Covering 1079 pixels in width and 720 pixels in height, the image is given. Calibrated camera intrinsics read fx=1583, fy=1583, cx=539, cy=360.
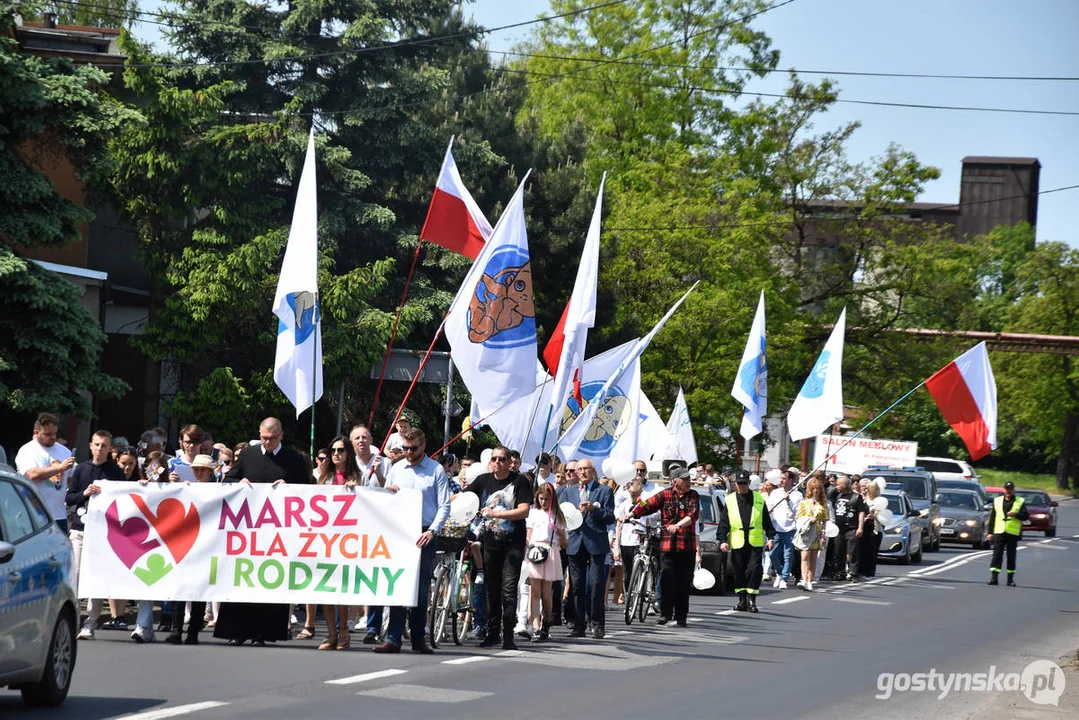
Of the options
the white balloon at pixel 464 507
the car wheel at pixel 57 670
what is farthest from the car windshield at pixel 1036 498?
the car wheel at pixel 57 670

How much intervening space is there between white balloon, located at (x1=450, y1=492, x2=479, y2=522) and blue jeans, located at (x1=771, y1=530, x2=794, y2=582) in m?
12.0

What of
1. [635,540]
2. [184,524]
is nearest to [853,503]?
[635,540]

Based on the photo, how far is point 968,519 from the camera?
42.0 metres

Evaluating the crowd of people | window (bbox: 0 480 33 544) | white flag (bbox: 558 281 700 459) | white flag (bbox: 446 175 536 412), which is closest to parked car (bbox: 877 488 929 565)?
white flag (bbox: 558 281 700 459)

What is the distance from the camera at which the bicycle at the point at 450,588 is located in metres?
14.0

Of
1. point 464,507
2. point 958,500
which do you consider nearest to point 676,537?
point 464,507

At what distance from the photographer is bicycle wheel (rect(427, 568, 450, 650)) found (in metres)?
14.0

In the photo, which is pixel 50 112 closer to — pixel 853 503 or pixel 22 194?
pixel 22 194

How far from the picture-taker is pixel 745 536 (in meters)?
20.3

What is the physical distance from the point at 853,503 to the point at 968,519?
15.0 metres

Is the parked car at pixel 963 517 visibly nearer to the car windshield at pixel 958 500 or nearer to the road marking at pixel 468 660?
the car windshield at pixel 958 500

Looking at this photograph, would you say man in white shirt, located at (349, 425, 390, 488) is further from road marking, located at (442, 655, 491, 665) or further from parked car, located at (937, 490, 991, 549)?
parked car, located at (937, 490, 991, 549)

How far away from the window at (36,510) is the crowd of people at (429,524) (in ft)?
10.8

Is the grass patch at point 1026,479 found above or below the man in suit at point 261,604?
below
